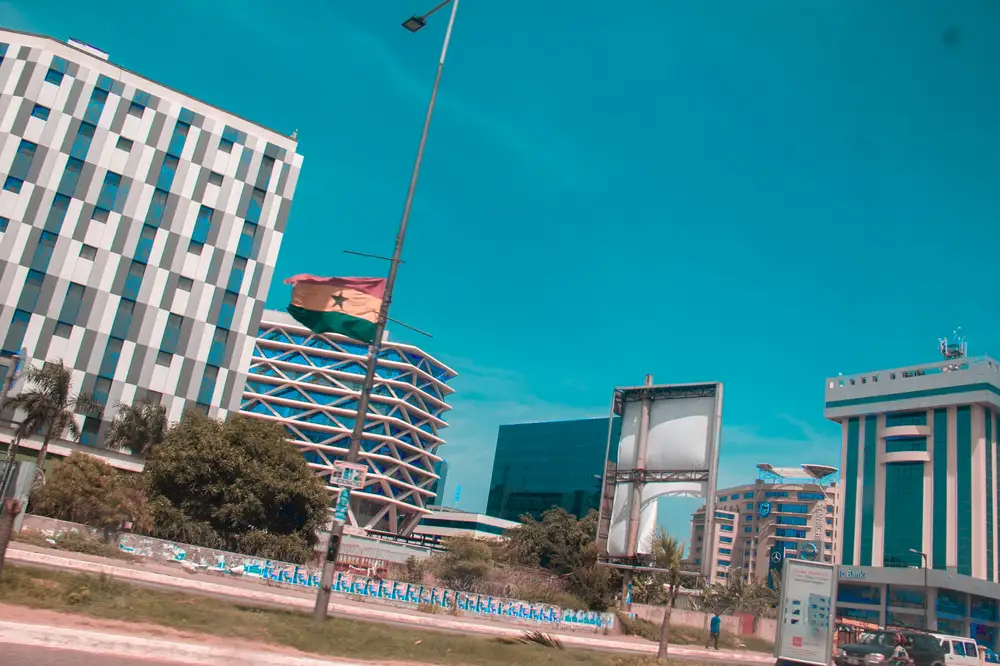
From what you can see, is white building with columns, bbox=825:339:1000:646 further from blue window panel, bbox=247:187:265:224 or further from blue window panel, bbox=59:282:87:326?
blue window panel, bbox=59:282:87:326

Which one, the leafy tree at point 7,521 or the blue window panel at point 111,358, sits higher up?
the blue window panel at point 111,358

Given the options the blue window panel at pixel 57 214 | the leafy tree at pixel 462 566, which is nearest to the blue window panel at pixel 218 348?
the blue window panel at pixel 57 214

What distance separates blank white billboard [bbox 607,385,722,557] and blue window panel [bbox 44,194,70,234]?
155 ft

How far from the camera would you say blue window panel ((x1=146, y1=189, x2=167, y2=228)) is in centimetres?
5847

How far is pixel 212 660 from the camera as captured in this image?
10.7 metres

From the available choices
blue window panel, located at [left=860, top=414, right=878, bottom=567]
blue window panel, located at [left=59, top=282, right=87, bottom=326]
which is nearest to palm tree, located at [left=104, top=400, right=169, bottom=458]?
blue window panel, located at [left=59, top=282, right=87, bottom=326]

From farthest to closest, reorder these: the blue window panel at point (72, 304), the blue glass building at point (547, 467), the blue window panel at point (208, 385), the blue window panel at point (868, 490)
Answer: the blue glass building at point (547, 467), the blue window panel at point (868, 490), the blue window panel at point (208, 385), the blue window panel at point (72, 304)

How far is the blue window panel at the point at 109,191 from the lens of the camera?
5678cm

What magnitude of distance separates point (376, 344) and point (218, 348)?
47785 millimetres

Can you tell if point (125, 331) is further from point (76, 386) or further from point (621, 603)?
point (621, 603)

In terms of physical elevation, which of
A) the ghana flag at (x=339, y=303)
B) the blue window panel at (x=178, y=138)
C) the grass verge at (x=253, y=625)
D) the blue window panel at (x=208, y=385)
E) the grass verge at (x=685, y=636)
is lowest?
the grass verge at (x=685, y=636)

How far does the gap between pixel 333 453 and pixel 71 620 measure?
109111 millimetres

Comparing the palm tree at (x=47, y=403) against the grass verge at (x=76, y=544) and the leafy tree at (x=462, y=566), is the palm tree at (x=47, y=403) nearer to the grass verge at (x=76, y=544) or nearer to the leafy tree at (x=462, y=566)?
the grass verge at (x=76, y=544)

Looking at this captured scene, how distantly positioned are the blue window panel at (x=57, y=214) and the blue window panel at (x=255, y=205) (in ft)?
43.8
